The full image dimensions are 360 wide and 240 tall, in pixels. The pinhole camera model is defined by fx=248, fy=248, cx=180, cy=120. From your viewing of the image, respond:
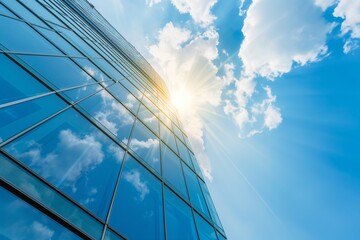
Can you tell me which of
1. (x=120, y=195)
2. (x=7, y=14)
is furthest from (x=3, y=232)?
(x=7, y=14)

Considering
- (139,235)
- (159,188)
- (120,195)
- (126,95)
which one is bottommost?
(139,235)

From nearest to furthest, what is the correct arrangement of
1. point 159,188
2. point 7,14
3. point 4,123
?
point 4,123 → point 7,14 → point 159,188

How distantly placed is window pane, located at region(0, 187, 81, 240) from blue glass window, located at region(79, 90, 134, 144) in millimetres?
3140

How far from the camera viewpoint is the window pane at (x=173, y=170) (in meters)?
7.68

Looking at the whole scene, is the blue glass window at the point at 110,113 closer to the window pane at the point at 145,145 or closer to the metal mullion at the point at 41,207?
the window pane at the point at 145,145

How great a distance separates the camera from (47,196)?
3.40 meters

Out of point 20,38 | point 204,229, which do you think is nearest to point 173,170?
point 204,229

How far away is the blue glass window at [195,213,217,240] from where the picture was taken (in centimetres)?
720

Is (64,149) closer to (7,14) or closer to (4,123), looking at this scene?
(4,123)

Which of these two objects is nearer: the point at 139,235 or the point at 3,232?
the point at 3,232

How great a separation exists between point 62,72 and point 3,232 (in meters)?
4.43

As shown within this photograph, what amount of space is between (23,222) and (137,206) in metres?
2.50

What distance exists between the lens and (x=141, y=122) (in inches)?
336

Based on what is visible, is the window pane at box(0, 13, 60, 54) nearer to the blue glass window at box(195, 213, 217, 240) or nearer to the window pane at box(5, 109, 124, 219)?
the window pane at box(5, 109, 124, 219)
